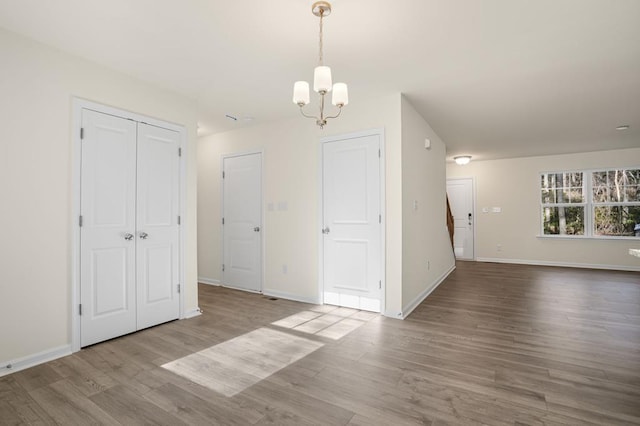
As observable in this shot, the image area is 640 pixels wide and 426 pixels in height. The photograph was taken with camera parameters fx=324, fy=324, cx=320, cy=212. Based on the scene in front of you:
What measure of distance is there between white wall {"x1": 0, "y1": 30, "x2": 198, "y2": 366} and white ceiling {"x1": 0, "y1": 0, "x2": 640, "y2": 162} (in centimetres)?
21

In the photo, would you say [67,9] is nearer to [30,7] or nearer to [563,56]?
[30,7]

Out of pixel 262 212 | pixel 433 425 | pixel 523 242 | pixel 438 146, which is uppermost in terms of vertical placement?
pixel 438 146

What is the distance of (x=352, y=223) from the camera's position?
409 cm

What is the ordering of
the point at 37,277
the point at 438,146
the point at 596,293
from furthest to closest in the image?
1. the point at 438,146
2. the point at 596,293
3. the point at 37,277

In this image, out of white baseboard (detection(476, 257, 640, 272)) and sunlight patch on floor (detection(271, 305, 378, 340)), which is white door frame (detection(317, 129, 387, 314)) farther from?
white baseboard (detection(476, 257, 640, 272))

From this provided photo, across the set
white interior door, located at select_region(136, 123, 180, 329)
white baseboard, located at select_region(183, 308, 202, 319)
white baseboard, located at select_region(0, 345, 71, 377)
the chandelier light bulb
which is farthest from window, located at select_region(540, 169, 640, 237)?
white baseboard, located at select_region(0, 345, 71, 377)

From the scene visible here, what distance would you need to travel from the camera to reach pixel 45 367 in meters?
2.50

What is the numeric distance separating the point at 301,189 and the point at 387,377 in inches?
109

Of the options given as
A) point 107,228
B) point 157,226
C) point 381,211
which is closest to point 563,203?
point 381,211

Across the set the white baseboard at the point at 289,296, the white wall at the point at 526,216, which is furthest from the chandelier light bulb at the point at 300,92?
the white wall at the point at 526,216

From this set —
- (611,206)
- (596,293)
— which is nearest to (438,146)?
(596,293)

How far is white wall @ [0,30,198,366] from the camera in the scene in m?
2.43

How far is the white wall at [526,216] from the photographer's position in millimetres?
6852

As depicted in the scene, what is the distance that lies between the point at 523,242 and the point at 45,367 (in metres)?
8.67
